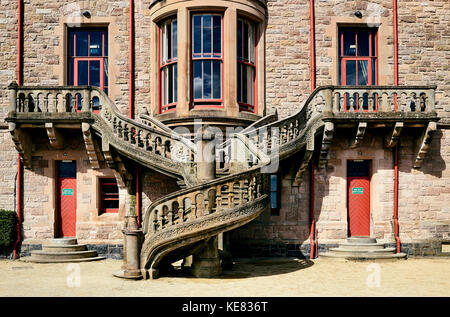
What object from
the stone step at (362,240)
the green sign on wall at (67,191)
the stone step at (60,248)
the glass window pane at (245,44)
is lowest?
the stone step at (60,248)

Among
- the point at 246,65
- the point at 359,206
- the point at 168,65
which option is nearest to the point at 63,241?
the point at 168,65

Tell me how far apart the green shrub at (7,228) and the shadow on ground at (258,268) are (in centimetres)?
567

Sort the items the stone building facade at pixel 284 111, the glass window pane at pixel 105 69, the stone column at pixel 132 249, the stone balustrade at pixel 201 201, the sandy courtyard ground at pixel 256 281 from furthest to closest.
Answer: the glass window pane at pixel 105 69, the stone building facade at pixel 284 111, the stone column at pixel 132 249, the stone balustrade at pixel 201 201, the sandy courtyard ground at pixel 256 281

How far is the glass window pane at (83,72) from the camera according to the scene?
600 inches

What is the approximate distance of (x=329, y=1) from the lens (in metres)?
15.1

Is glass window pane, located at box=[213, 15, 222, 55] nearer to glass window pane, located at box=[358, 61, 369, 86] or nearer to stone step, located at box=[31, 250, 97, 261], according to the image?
glass window pane, located at box=[358, 61, 369, 86]

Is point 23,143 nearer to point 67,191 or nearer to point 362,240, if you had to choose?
point 67,191

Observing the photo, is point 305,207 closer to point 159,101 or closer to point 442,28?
point 159,101

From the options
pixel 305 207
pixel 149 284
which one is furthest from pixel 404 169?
pixel 149 284

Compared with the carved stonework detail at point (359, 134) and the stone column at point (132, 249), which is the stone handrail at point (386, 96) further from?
the stone column at point (132, 249)

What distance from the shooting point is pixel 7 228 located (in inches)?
559

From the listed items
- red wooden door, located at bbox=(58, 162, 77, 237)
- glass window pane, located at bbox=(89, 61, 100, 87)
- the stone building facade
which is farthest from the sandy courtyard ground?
glass window pane, located at bbox=(89, 61, 100, 87)

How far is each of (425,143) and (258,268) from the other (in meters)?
6.46

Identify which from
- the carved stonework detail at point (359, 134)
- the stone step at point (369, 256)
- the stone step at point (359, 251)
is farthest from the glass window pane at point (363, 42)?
the stone step at point (369, 256)
